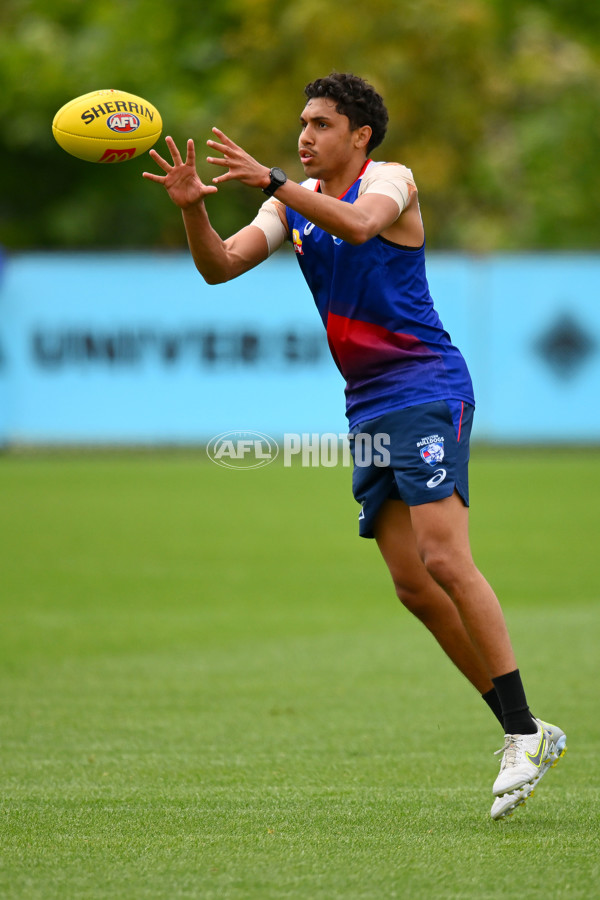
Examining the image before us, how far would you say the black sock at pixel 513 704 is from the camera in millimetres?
4684

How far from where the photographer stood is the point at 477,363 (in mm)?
20500

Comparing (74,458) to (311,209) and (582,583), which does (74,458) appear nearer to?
(582,583)

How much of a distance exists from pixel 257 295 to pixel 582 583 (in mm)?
11010

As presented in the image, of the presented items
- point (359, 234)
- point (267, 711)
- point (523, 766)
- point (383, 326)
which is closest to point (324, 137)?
point (359, 234)

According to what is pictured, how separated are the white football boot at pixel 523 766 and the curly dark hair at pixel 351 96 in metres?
2.33

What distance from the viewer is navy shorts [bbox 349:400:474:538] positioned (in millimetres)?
4730

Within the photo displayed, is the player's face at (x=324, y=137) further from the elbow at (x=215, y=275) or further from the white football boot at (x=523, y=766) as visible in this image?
the white football boot at (x=523, y=766)

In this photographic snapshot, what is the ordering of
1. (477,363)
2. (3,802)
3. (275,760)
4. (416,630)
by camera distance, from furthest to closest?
(477,363) < (416,630) < (275,760) < (3,802)

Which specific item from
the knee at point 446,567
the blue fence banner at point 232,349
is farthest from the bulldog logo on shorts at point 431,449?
the blue fence banner at point 232,349

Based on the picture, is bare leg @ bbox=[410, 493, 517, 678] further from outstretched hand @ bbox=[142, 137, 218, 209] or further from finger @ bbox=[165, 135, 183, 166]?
finger @ bbox=[165, 135, 183, 166]

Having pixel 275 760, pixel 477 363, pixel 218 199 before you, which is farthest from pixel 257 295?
pixel 275 760

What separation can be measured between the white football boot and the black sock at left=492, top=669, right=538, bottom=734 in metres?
0.03

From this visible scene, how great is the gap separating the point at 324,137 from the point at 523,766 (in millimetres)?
2382

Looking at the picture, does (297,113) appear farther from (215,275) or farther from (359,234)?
(359,234)
